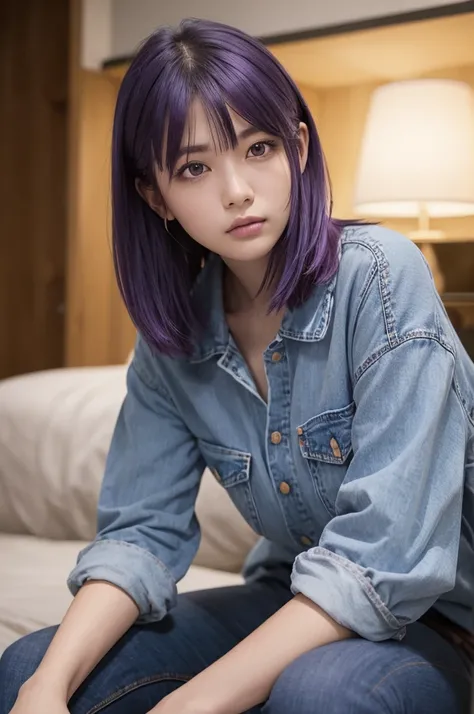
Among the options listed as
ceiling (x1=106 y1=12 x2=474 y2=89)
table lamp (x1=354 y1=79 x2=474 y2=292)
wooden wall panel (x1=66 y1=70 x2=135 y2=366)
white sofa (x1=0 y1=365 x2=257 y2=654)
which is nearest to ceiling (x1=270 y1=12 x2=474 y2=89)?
ceiling (x1=106 y1=12 x2=474 y2=89)

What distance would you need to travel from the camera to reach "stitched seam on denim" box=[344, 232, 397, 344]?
3.18ft

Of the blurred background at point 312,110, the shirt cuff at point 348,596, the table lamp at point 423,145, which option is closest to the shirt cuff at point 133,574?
the shirt cuff at point 348,596

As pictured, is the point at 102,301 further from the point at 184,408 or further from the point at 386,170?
the point at 184,408

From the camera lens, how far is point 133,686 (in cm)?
104

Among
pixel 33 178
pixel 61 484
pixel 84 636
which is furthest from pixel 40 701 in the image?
pixel 33 178

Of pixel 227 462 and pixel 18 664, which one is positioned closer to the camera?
pixel 18 664

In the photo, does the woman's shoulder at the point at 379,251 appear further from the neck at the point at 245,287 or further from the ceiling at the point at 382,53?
the ceiling at the point at 382,53

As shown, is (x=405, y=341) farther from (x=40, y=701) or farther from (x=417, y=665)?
(x=40, y=701)

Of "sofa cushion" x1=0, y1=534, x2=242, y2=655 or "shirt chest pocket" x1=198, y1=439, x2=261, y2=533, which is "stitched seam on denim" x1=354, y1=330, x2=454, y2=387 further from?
"sofa cushion" x1=0, y1=534, x2=242, y2=655

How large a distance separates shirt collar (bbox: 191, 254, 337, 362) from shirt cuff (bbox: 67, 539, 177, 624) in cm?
25

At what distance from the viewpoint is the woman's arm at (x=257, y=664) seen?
879mm

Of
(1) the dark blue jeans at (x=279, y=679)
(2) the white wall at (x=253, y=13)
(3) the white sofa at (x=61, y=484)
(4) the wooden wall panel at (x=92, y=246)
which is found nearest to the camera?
(1) the dark blue jeans at (x=279, y=679)

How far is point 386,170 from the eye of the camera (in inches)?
87.0

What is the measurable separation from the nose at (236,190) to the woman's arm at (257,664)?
0.42m
